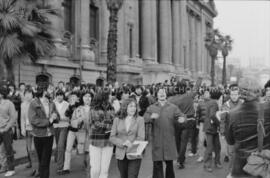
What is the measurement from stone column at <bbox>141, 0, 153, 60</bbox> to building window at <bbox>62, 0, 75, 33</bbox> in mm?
10620

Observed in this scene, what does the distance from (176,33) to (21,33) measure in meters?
32.6

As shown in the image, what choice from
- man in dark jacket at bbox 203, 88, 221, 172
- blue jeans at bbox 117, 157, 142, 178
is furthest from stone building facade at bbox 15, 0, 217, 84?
blue jeans at bbox 117, 157, 142, 178

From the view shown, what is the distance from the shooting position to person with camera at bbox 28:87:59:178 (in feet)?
22.9

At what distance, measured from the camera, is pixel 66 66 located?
22797mm

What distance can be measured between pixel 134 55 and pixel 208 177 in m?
A: 25.6

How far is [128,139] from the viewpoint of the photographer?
5.73 metres

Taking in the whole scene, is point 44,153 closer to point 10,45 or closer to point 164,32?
point 10,45

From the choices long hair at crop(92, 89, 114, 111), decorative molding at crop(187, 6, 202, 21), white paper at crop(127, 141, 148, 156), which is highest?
decorative molding at crop(187, 6, 202, 21)

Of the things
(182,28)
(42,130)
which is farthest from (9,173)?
(182,28)

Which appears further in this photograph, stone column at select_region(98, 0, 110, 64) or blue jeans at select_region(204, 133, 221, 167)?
stone column at select_region(98, 0, 110, 64)

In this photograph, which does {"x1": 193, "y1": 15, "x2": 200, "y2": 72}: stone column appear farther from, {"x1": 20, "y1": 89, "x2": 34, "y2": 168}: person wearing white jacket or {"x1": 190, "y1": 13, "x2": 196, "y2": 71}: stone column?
{"x1": 20, "y1": 89, "x2": 34, "y2": 168}: person wearing white jacket

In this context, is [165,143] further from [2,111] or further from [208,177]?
[2,111]

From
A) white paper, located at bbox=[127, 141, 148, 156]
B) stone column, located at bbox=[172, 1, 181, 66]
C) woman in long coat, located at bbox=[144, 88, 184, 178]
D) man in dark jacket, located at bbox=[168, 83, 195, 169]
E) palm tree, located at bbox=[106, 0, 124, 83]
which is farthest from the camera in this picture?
stone column, located at bbox=[172, 1, 181, 66]

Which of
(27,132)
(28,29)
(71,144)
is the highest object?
(28,29)
